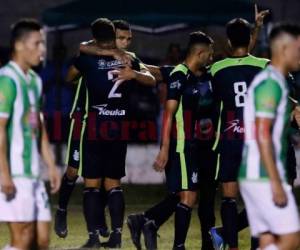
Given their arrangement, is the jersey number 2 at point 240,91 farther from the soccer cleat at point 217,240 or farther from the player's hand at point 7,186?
the player's hand at point 7,186

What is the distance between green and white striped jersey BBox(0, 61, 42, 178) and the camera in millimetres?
8578

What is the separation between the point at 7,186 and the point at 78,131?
4.05m

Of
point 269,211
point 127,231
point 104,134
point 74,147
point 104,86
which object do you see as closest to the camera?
point 269,211

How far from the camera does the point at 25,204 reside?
8.62 metres

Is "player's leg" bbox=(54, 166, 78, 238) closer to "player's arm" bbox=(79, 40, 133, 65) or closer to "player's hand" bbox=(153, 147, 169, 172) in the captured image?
"player's arm" bbox=(79, 40, 133, 65)

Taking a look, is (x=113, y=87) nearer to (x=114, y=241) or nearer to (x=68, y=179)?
(x=114, y=241)

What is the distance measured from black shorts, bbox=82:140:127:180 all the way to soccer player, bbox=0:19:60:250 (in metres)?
3.02

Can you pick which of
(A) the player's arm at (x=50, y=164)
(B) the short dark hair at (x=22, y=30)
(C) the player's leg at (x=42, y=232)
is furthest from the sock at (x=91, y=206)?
(B) the short dark hair at (x=22, y=30)

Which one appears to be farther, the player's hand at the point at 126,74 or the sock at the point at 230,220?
the player's hand at the point at 126,74

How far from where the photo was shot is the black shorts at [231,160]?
36.1ft

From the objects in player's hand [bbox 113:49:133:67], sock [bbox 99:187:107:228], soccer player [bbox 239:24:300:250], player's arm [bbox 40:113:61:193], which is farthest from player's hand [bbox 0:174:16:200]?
sock [bbox 99:187:107:228]

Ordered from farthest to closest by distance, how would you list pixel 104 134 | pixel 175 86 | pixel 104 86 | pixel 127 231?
pixel 127 231 < pixel 104 134 < pixel 104 86 < pixel 175 86

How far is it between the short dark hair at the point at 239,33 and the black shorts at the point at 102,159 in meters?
1.73

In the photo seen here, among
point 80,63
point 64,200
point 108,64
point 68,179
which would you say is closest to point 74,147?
point 68,179
